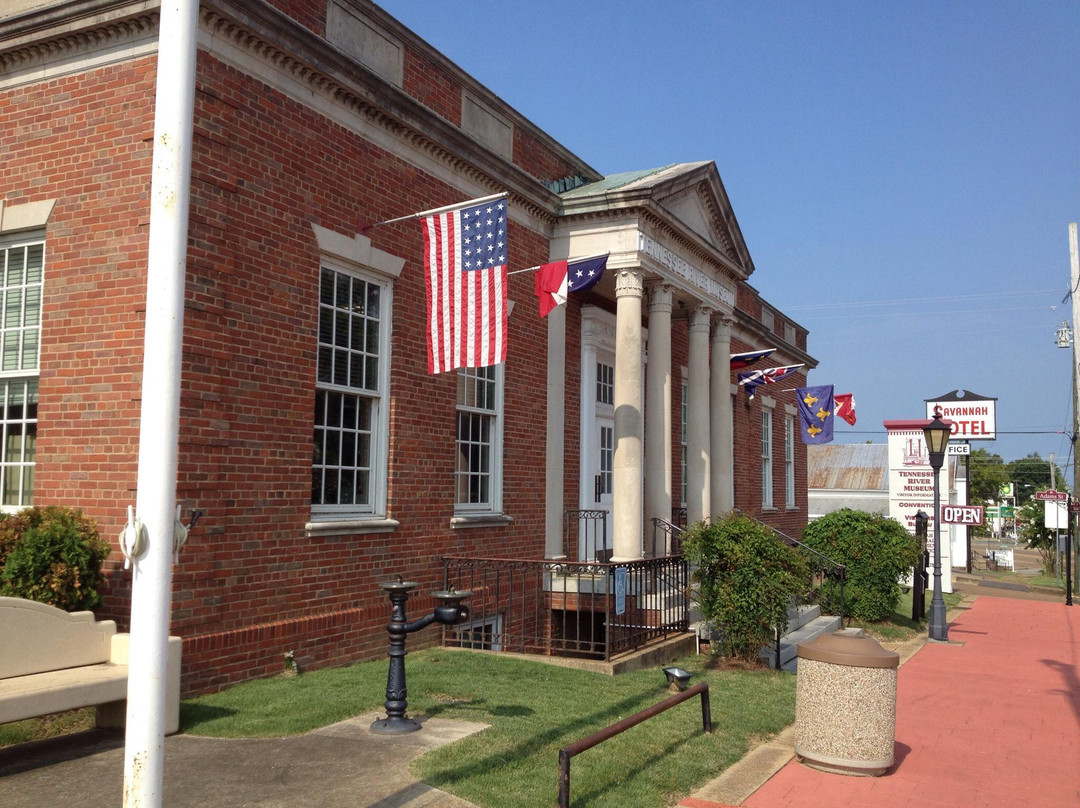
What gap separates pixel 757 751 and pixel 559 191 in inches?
377

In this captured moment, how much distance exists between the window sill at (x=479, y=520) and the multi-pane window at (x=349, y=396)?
4.86 ft

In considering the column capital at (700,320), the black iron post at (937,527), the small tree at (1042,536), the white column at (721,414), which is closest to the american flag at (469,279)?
the column capital at (700,320)

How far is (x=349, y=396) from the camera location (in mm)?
10266

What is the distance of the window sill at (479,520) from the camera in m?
11.8

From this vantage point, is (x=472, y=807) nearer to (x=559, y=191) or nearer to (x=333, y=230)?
(x=333, y=230)

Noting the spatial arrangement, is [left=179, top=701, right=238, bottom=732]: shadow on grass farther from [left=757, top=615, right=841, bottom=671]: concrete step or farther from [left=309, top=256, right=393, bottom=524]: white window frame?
[left=757, top=615, right=841, bottom=671]: concrete step

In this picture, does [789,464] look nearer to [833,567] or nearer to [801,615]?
[833,567]

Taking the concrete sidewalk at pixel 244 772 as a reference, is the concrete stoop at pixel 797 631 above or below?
below

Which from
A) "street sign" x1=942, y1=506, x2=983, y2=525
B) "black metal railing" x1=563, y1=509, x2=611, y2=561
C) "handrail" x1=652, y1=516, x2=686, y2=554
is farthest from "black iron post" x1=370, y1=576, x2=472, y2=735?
"street sign" x1=942, y1=506, x2=983, y2=525

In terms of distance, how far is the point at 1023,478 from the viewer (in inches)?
4727

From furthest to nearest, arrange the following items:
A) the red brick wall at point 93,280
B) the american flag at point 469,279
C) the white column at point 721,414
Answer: the white column at point 721,414 → the american flag at point 469,279 → the red brick wall at point 93,280

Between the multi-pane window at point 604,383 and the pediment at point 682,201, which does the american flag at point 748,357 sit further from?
the multi-pane window at point 604,383

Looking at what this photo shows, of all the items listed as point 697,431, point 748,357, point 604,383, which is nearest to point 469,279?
point 604,383

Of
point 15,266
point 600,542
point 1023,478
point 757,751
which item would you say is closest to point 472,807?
point 757,751
